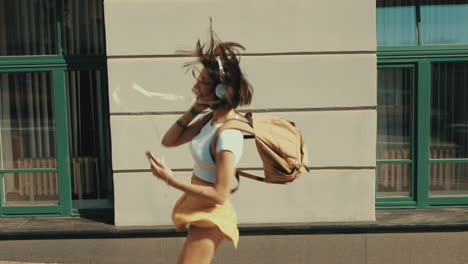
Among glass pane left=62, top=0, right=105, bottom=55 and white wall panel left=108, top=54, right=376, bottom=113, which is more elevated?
glass pane left=62, top=0, right=105, bottom=55

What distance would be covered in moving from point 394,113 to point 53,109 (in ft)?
13.2

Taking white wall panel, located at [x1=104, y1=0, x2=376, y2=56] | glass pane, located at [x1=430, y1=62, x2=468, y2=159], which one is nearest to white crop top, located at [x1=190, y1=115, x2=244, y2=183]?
white wall panel, located at [x1=104, y1=0, x2=376, y2=56]

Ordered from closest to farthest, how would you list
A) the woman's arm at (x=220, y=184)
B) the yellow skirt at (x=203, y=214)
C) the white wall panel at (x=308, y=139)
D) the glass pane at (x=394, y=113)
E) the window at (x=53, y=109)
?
the woman's arm at (x=220, y=184)
the yellow skirt at (x=203, y=214)
the white wall panel at (x=308, y=139)
the window at (x=53, y=109)
the glass pane at (x=394, y=113)

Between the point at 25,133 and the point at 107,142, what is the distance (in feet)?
3.29

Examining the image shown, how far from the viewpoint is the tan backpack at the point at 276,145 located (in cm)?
341

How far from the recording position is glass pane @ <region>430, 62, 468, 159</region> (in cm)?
596

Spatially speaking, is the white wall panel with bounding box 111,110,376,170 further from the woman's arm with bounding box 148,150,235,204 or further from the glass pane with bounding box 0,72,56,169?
the woman's arm with bounding box 148,150,235,204

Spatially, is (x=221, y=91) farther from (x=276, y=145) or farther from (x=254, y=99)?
(x=254, y=99)

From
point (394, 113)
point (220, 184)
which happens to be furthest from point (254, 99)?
point (220, 184)

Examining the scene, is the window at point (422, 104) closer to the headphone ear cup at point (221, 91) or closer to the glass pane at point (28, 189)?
the headphone ear cup at point (221, 91)

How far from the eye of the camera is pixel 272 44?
17.6 ft

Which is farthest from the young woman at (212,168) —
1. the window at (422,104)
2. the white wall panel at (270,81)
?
the window at (422,104)

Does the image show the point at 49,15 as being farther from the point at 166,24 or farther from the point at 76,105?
the point at 166,24

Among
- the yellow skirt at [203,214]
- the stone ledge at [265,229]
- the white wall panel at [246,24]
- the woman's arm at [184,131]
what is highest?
the white wall panel at [246,24]
